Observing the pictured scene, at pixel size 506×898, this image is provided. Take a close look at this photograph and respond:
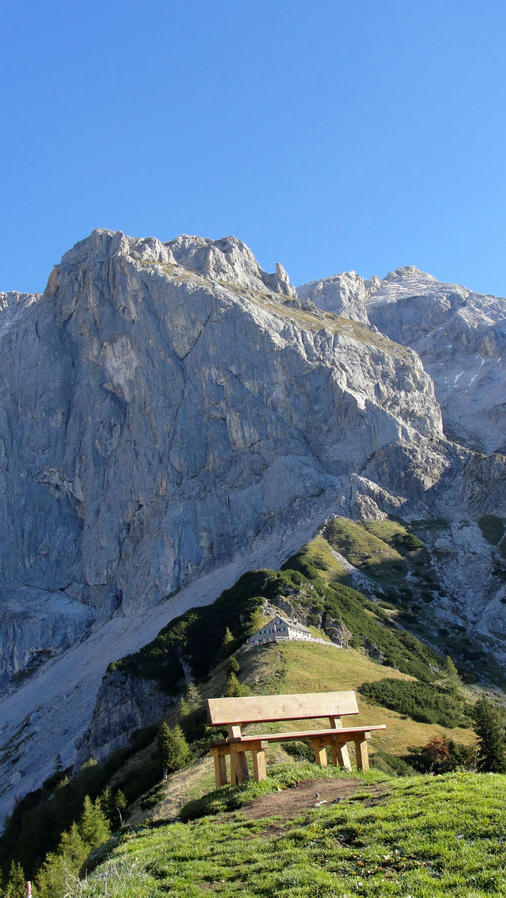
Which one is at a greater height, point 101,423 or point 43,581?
point 101,423

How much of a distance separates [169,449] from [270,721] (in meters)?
111

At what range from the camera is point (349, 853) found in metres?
9.82

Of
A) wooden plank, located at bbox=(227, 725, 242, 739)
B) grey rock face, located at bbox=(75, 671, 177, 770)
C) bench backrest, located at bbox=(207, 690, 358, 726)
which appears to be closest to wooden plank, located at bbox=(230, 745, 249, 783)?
wooden plank, located at bbox=(227, 725, 242, 739)

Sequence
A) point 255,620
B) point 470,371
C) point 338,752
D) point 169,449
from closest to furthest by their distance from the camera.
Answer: point 338,752 < point 255,620 < point 169,449 < point 470,371

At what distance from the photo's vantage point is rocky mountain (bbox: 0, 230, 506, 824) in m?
109

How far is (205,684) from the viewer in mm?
51656

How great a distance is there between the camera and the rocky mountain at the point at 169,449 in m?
109

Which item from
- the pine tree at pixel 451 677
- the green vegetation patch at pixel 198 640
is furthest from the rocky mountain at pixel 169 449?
the pine tree at pixel 451 677

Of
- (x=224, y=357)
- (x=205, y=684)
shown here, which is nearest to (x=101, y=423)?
(x=224, y=357)

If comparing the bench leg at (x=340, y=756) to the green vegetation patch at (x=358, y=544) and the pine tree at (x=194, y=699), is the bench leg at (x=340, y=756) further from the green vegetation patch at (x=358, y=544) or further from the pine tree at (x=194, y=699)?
the green vegetation patch at (x=358, y=544)

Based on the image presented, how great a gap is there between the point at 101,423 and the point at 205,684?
8804cm

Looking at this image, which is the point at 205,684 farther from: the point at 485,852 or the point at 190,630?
the point at 485,852

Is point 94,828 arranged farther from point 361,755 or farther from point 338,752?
point 361,755

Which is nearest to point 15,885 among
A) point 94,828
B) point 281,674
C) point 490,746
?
point 94,828
